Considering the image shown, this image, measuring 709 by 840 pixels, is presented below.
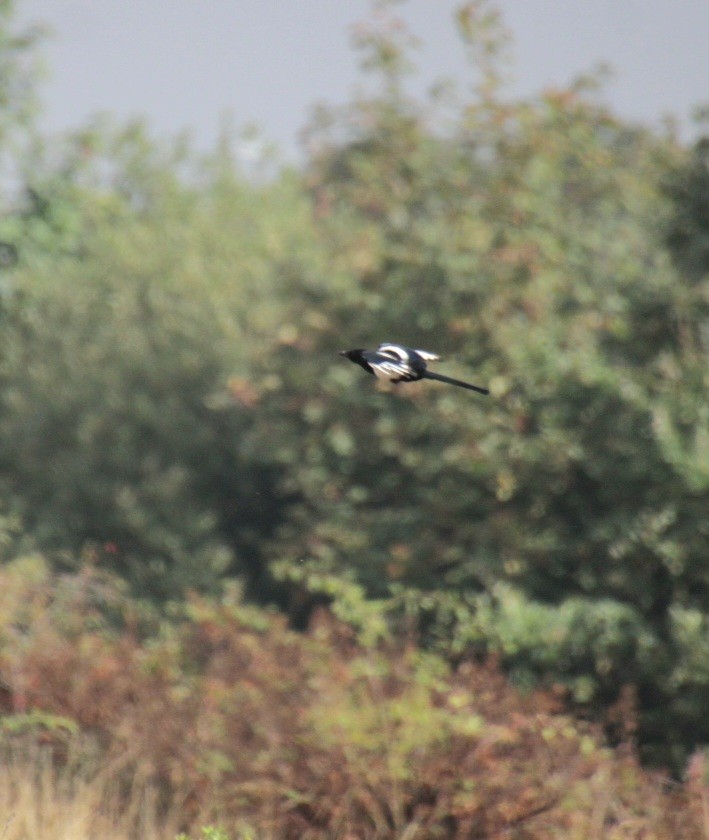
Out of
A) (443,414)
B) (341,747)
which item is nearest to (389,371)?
(341,747)

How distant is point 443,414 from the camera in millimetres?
13492

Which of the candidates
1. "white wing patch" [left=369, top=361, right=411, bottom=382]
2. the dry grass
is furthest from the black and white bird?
the dry grass

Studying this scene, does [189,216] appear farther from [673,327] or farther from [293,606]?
[673,327]

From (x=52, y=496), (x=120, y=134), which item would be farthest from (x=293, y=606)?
(x=120, y=134)

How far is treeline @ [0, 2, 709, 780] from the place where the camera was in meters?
11.8

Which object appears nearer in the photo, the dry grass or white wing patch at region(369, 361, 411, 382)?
white wing patch at region(369, 361, 411, 382)

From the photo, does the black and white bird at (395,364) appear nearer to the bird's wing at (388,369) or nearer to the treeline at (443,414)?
the bird's wing at (388,369)

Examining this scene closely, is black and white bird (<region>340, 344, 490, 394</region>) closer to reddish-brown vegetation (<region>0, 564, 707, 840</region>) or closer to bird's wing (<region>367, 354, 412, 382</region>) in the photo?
bird's wing (<region>367, 354, 412, 382</region>)

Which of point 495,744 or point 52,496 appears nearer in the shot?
point 495,744

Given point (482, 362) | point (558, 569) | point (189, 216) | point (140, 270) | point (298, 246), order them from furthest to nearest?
point (189, 216) < point (140, 270) < point (298, 246) < point (482, 362) < point (558, 569)

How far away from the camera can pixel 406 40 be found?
15453mm

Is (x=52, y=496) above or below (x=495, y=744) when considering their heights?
below

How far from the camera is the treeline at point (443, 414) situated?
1179cm

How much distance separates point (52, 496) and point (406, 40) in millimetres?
7928
